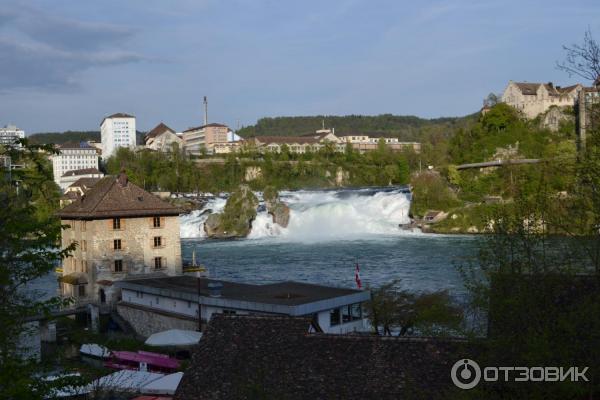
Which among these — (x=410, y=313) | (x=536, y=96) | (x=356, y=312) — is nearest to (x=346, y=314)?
(x=356, y=312)

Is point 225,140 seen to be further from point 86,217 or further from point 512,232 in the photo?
point 512,232

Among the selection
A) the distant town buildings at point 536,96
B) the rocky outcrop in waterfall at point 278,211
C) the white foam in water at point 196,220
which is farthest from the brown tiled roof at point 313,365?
the distant town buildings at point 536,96

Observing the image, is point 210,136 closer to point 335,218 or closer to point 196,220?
point 196,220

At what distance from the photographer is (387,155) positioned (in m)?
94.1

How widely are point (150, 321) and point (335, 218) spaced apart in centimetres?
3383

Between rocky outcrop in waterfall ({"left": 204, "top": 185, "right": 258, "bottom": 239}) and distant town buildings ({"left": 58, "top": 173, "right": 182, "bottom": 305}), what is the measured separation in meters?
27.5

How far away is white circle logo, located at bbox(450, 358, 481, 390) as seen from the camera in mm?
8359

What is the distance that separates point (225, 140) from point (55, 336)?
9665cm

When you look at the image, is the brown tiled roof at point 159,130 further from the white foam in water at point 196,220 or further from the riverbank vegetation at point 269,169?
the white foam in water at point 196,220

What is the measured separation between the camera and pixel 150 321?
2223cm

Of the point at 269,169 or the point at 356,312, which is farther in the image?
the point at 269,169

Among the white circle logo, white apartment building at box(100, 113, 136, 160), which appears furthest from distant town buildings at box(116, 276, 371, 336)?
white apartment building at box(100, 113, 136, 160)

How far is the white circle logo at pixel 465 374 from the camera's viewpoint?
8.36m

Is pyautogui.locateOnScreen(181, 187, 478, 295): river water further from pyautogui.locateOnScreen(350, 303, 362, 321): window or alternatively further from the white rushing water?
pyautogui.locateOnScreen(350, 303, 362, 321): window
